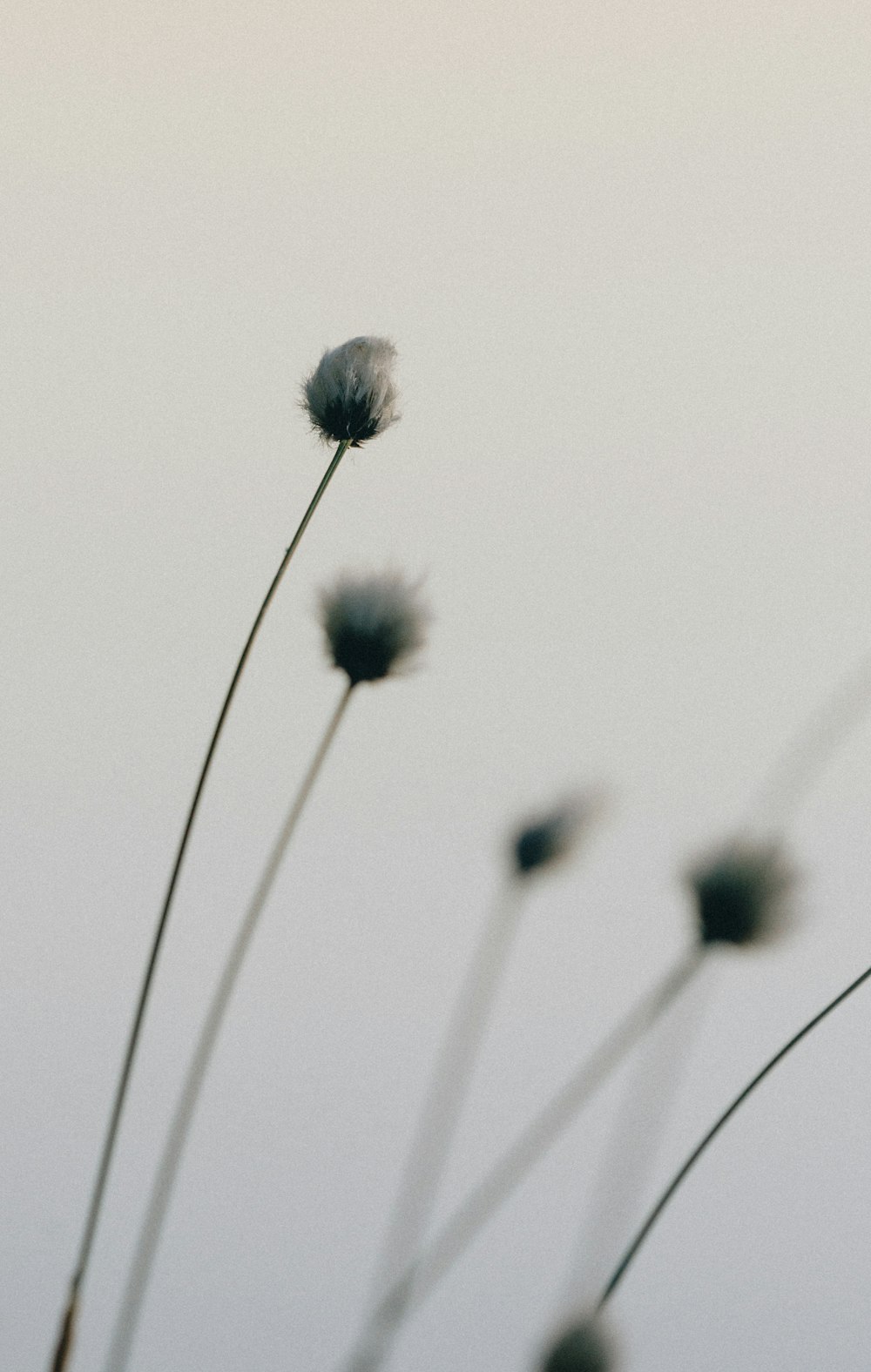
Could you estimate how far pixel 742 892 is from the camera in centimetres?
37

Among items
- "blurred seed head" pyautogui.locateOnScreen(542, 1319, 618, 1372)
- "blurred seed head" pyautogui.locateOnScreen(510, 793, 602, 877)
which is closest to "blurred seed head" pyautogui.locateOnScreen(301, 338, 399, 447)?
"blurred seed head" pyautogui.locateOnScreen(510, 793, 602, 877)

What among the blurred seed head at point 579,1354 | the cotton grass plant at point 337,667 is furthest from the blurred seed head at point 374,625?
the blurred seed head at point 579,1354

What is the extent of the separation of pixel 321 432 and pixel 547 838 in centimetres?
16

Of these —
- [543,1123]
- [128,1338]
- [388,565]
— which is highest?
[388,565]

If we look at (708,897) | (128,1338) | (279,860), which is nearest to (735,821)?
(708,897)

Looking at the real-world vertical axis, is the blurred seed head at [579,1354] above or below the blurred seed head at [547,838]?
below

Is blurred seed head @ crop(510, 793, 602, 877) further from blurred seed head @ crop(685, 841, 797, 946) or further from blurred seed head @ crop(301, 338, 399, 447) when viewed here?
blurred seed head @ crop(301, 338, 399, 447)

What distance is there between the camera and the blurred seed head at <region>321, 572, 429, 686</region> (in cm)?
42

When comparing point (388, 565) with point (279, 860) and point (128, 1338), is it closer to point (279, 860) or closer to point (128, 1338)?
point (279, 860)

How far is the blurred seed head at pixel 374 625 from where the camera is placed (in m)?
0.42

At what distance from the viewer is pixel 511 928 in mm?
399

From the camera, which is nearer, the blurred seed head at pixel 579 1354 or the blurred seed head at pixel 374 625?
the blurred seed head at pixel 579 1354

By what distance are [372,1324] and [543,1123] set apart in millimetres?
84

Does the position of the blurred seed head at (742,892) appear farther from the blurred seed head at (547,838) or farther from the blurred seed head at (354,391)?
the blurred seed head at (354,391)
